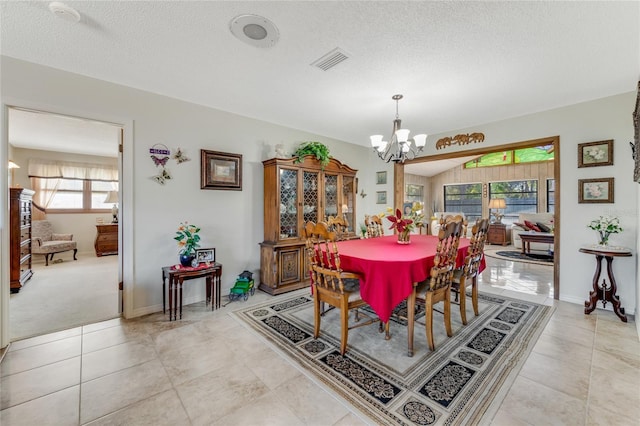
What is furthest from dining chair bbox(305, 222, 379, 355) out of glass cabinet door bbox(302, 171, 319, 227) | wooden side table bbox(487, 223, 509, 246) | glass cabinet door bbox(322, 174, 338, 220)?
wooden side table bbox(487, 223, 509, 246)

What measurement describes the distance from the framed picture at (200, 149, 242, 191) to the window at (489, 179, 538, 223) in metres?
8.83

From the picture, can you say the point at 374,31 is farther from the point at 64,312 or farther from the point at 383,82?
the point at 64,312

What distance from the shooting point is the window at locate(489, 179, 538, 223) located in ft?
27.0

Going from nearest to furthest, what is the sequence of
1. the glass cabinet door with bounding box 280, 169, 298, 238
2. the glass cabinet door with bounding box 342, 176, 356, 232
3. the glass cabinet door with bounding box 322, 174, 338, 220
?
the glass cabinet door with bounding box 280, 169, 298, 238, the glass cabinet door with bounding box 322, 174, 338, 220, the glass cabinet door with bounding box 342, 176, 356, 232

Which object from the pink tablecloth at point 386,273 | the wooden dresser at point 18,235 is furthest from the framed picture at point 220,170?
the wooden dresser at point 18,235

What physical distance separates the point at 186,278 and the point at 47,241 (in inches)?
206

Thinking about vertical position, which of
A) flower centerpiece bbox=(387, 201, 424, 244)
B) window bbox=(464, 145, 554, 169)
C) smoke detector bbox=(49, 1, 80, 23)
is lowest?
flower centerpiece bbox=(387, 201, 424, 244)

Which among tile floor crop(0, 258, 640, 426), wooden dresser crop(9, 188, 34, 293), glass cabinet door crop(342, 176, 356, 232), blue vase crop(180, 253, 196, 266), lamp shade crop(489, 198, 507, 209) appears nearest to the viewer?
tile floor crop(0, 258, 640, 426)

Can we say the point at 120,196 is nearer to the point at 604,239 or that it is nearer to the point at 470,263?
the point at 470,263

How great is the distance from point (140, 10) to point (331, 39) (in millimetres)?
1312

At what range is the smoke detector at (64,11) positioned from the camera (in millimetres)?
1687

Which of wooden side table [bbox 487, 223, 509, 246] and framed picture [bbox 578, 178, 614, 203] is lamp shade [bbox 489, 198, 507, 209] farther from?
framed picture [bbox 578, 178, 614, 203]

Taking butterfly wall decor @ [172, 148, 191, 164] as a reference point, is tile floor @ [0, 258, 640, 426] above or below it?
below

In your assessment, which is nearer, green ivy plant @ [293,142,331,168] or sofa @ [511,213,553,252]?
green ivy plant @ [293,142,331,168]
